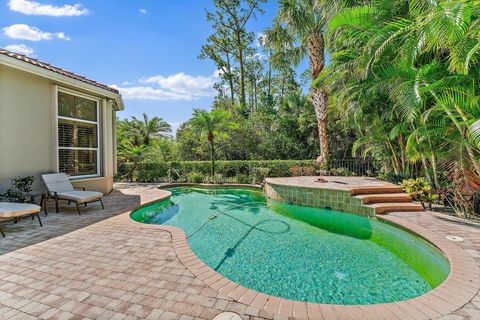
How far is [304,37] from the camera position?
533 inches

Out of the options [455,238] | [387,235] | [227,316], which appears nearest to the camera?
[227,316]

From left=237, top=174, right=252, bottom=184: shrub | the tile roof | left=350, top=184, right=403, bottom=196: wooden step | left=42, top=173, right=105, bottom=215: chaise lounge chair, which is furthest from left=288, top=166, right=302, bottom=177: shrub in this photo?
left=42, top=173, right=105, bottom=215: chaise lounge chair

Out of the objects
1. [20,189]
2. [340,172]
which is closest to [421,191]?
[340,172]

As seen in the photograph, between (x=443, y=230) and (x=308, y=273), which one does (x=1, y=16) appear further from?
(x=443, y=230)

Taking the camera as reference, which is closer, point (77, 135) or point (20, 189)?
point (20, 189)

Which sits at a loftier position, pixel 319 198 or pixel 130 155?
pixel 130 155

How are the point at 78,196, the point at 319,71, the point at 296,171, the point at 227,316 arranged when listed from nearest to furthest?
1. the point at 227,316
2. the point at 78,196
3. the point at 319,71
4. the point at 296,171

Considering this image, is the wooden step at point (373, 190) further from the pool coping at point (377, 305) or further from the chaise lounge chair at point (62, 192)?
the chaise lounge chair at point (62, 192)

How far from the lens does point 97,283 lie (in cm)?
327

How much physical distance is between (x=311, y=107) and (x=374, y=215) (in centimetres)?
1325

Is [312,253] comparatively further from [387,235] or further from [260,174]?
[260,174]

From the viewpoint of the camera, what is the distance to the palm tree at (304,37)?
12.4 metres

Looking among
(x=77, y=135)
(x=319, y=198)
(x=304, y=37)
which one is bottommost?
(x=319, y=198)

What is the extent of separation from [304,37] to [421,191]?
10.3 m
